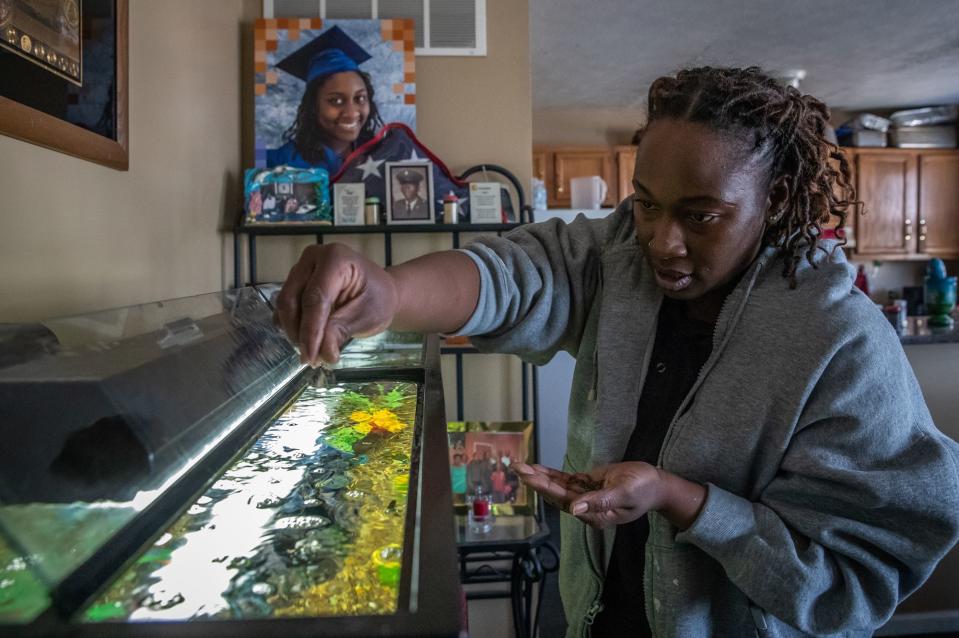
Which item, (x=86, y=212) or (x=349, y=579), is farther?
(x=86, y=212)

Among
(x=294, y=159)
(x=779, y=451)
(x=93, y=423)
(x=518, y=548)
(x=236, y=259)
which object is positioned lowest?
(x=518, y=548)

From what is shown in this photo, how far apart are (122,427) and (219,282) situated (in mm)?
1478

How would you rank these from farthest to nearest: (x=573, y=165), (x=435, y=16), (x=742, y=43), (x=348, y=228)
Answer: (x=573, y=165) < (x=742, y=43) < (x=435, y=16) < (x=348, y=228)

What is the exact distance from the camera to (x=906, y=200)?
19.4 ft

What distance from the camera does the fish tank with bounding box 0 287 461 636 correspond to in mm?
369

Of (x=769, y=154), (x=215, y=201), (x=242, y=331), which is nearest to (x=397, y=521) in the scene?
(x=242, y=331)

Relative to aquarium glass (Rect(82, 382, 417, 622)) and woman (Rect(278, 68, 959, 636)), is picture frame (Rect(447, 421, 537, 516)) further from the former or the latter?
aquarium glass (Rect(82, 382, 417, 622))

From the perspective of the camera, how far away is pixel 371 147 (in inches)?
78.5

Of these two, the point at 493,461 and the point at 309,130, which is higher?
the point at 309,130

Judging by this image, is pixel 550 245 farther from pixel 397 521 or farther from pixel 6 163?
pixel 6 163

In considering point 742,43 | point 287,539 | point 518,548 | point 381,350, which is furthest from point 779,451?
point 742,43

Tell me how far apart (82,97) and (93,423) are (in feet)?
2.50

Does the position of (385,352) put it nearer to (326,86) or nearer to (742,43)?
(326,86)

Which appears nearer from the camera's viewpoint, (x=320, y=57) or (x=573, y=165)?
(x=320, y=57)
